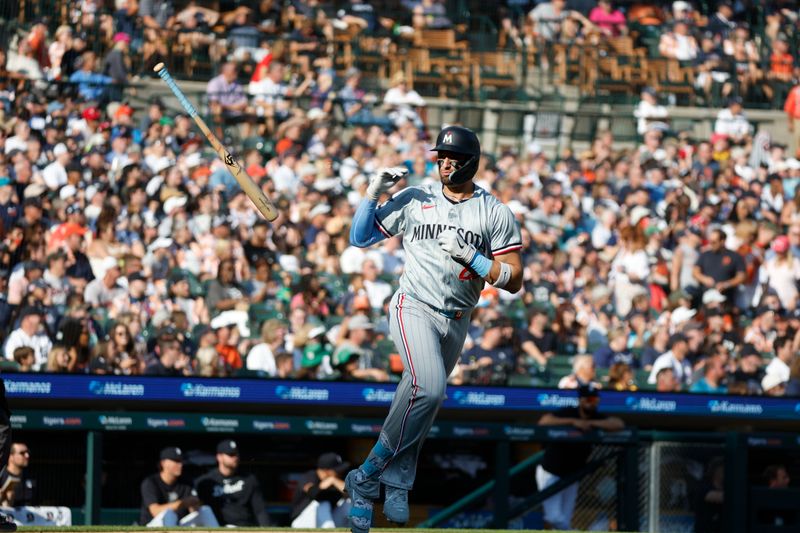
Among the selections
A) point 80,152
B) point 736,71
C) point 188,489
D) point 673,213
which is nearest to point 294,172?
point 80,152

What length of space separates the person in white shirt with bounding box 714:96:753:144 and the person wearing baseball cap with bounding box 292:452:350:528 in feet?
31.2

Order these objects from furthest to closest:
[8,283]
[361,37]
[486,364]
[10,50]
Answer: [361,37]
[10,50]
[486,364]
[8,283]

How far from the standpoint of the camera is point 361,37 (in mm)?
17172

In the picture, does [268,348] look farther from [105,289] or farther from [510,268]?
[510,268]

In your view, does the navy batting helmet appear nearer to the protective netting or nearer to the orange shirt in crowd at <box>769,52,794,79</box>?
the protective netting

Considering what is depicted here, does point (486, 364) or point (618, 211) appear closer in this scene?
point (486, 364)

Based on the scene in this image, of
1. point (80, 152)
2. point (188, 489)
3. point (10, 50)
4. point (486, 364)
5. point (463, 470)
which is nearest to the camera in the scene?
point (188, 489)

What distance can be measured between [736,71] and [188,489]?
11670mm

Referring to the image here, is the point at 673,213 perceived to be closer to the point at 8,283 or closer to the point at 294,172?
the point at 294,172

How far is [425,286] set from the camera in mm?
6430

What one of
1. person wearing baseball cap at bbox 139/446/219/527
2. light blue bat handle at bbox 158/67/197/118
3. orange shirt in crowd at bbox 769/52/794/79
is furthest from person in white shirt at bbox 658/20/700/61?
light blue bat handle at bbox 158/67/197/118

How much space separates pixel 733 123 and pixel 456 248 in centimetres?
1222

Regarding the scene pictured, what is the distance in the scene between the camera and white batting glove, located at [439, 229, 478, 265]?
6.06 meters

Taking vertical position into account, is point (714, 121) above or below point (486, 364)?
above
